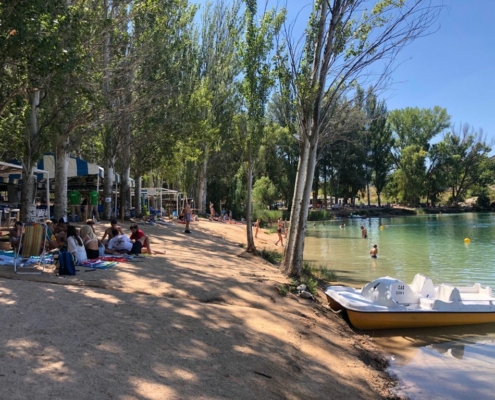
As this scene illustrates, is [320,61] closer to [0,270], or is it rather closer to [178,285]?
A: [178,285]

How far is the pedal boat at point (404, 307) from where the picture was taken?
8438 mm

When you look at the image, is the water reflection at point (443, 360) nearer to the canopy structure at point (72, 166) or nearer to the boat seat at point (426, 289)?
the boat seat at point (426, 289)

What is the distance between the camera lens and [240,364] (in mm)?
4891

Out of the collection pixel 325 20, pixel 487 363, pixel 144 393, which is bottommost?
pixel 487 363

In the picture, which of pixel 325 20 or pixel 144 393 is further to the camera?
pixel 325 20

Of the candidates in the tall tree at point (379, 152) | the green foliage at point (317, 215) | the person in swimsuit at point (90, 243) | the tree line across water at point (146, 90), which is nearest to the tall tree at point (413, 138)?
the tall tree at point (379, 152)

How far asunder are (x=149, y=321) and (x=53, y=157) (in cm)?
1265

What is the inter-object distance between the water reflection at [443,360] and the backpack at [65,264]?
5.79 meters

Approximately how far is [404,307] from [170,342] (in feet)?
17.8

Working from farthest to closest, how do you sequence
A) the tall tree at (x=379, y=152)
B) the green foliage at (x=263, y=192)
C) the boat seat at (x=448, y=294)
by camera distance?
the tall tree at (x=379, y=152), the green foliage at (x=263, y=192), the boat seat at (x=448, y=294)

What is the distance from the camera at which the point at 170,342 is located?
5035 millimetres

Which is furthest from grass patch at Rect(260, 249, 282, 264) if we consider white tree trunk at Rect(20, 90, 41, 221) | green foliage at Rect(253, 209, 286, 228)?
green foliage at Rect(253, 209, 286, 228)

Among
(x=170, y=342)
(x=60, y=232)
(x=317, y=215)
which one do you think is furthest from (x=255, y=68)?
(x=317, y=215)

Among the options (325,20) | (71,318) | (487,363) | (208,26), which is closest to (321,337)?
(487,363)
